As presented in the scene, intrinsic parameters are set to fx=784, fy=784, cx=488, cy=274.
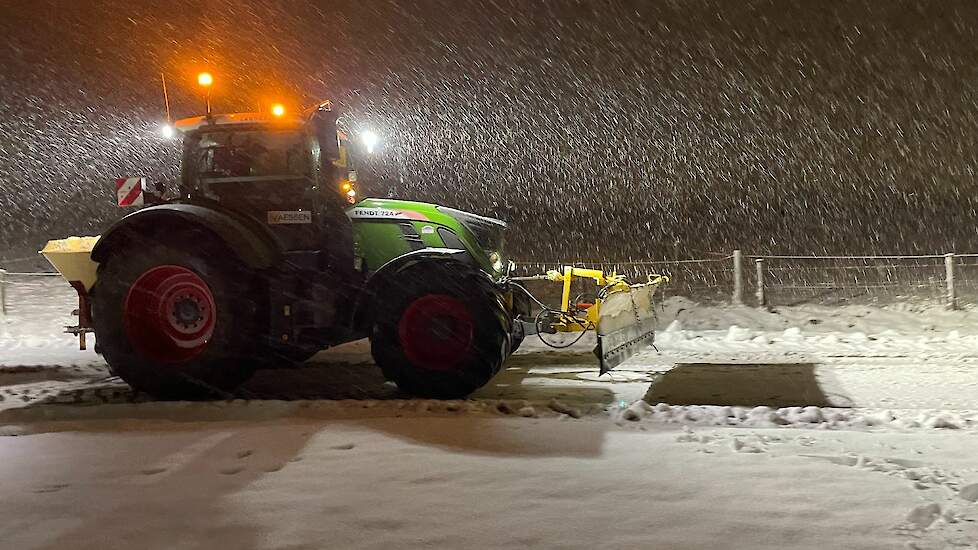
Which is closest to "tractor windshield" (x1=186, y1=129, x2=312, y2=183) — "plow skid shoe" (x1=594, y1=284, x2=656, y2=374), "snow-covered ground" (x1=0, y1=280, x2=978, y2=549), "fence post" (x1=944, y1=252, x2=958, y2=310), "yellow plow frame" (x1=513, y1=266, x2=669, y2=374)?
"snow-covered ground" (x1=0, y1=280, x2=978, y2=549)

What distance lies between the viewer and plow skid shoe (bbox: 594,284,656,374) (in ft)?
21.1

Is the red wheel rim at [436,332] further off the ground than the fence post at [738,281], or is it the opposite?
the fence post at [738,281]

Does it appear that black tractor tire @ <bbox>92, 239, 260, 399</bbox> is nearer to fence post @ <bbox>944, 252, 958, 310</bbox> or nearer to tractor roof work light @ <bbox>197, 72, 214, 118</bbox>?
tractor roof work light @ <bbox>197, 72, 214, 118</bbox>

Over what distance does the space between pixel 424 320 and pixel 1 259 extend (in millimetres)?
19897

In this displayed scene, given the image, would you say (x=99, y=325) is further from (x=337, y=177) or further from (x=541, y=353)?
(x=541, y=353)

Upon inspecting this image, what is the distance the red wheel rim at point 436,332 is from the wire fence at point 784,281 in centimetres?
364

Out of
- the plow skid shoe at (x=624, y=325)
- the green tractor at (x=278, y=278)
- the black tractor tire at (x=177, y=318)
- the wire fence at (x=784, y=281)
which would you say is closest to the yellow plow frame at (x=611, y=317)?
the plow skid shoe at (x=624, y=325)

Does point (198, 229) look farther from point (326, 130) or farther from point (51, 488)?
point (51, 488)

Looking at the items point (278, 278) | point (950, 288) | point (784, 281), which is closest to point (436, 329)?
point (278, 278)

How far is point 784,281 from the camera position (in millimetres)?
17281

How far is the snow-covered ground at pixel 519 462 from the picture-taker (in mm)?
3098

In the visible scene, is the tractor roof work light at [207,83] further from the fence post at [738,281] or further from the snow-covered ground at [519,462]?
the fence post at [738,281]

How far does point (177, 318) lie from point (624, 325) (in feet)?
12.6

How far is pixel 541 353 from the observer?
356 inches
